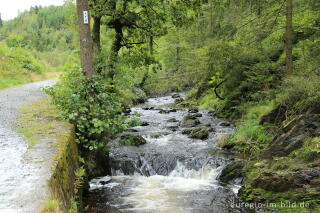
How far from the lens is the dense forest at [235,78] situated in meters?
6.93

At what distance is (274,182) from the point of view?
6422 mm

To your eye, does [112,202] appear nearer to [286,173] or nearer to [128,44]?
[286,173]

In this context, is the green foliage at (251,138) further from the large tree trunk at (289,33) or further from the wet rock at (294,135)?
the wet rock at (294,135)

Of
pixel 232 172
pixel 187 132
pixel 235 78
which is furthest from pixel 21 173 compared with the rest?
pixel 235 78

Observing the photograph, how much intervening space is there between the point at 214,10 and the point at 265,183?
16.1m

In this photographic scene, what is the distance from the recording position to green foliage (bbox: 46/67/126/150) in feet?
23.0

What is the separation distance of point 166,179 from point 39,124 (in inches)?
157

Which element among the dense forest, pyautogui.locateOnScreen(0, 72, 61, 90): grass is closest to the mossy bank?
the dense forest

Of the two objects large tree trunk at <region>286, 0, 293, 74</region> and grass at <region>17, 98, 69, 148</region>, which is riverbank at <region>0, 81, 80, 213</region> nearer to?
grass at <region>17, 98, 69, 148</region>

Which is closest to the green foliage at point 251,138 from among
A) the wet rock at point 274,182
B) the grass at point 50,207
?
the wet rock at point 274,182

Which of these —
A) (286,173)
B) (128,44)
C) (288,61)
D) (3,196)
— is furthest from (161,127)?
(3,196)

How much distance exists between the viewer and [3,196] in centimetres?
393

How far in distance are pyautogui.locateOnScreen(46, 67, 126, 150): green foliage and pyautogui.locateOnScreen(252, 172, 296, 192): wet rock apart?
334 centimetres

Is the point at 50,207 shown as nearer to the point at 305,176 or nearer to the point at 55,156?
the point at 55,156
